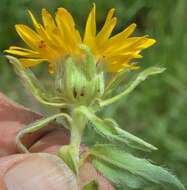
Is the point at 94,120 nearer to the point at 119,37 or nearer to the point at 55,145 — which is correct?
the point at 119,37

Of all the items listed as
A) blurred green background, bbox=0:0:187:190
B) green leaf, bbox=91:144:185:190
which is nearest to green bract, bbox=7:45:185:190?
green leaf, bbox=91:144:185:190

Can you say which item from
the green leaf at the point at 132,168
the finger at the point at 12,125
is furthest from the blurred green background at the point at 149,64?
the green leaf at the point at 132,168

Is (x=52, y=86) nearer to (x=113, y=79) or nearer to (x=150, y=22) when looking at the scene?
(x=113, y=79)

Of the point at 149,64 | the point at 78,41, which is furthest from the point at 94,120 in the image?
the point at 149,64

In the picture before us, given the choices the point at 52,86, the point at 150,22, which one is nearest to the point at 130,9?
the point at 150,22

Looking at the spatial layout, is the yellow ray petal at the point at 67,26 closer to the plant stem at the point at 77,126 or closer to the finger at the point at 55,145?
the plant stem at the point at 77,126

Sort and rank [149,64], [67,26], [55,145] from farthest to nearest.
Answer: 1. [149,64]
2. [55,145]
3. [67,26]

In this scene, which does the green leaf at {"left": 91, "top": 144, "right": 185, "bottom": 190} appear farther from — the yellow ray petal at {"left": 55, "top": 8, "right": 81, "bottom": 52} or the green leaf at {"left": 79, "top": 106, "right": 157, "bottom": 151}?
the yellow ray petal at {"left": 55, "top": 8, "right": 81, "bottom": 52}
